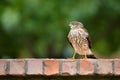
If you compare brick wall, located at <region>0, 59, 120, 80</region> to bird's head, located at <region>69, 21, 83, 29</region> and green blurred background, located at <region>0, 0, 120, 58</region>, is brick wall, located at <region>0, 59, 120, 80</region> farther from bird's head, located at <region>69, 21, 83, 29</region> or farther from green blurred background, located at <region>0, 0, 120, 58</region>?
green blurred background, located at <region>0, 0, 120, 58</region>

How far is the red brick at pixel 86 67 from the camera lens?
4.77m

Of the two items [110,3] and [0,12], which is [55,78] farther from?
[110,3]

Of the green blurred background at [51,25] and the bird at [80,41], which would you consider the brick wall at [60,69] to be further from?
the green blurred background at [51,25]

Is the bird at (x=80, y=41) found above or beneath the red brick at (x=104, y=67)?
above

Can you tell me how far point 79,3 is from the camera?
1062cm

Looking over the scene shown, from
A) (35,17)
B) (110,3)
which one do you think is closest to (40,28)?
(35,17)

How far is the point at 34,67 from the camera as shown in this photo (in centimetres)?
481

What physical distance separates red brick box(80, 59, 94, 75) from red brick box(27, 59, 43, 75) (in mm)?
272

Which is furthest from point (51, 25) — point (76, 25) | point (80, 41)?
point (80, 41)

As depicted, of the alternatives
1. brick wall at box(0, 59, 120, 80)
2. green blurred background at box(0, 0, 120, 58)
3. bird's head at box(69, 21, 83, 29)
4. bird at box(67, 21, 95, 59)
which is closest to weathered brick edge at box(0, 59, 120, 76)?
brick wall at box(0, 59, 120, 80)

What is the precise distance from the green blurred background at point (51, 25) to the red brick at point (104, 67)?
527cm

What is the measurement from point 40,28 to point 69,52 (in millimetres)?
1976

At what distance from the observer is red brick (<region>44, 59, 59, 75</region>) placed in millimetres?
4812

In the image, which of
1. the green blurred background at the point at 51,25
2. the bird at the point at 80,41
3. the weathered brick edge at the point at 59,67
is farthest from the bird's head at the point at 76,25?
the green blurred background at the point at 51,25
